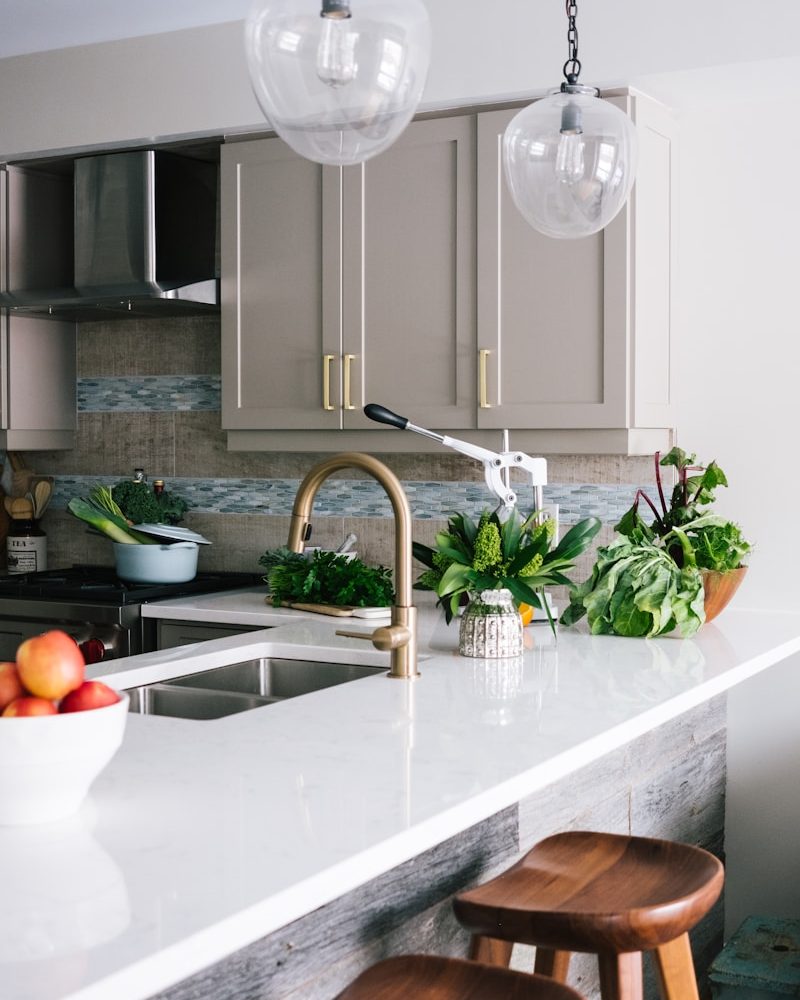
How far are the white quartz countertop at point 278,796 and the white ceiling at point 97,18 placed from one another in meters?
1.90

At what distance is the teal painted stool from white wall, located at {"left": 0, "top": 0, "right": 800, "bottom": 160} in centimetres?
214

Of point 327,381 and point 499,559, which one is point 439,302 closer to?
point 327,381

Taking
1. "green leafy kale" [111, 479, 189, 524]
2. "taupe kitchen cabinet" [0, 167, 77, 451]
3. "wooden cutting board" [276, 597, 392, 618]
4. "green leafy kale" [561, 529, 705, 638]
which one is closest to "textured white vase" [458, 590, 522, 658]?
"green leafy kale" [561, 529, 705, 638]

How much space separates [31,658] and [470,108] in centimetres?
243

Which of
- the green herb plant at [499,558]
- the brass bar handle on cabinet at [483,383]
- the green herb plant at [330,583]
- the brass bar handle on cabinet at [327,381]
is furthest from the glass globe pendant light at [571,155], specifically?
the brass bar handle on cabinet at [327,381]

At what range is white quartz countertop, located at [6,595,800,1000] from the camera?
1.13 metres

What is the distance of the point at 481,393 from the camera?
3.40 metres

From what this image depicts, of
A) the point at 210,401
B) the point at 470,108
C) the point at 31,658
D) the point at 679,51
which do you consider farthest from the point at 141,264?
the point at 31,658

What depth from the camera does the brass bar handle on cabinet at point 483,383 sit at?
11.1ft

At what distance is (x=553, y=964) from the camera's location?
1.98m

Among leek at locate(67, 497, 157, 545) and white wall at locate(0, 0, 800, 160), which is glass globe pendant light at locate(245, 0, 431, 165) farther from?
leek at locate(67, 497, 157, 545)

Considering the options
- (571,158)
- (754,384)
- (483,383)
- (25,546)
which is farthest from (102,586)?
(571,158)

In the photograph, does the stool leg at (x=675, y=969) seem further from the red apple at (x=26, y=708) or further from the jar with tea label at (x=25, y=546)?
the jar with tea label at (x=25, y=546)

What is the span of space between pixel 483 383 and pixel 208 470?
1232 millimetres
